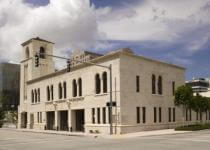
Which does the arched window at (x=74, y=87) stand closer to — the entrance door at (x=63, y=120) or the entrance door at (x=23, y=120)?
the entrance door at (x=63, y=120)

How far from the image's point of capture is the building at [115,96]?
42.9m

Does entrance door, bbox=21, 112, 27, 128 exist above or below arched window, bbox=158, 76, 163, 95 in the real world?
below

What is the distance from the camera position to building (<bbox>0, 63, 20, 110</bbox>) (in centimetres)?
13075

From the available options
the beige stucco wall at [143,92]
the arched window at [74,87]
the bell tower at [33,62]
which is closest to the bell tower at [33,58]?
the bell tower at [33,62]

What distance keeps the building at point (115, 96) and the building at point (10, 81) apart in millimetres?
72017

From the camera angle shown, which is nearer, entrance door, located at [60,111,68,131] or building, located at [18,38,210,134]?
building, located at [18,38,210,134]

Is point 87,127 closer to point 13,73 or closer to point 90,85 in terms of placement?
point 90,85

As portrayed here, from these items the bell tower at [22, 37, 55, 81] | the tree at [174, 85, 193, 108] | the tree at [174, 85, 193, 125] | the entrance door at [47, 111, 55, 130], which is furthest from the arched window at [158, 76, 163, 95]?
the bell tower at [22, 37, 55, 81]

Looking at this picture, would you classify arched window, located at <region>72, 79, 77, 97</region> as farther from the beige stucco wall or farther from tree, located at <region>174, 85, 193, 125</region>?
tree, located at <region>174, 85, 193, 125</region>

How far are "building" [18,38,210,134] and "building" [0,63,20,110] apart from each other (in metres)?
72.0

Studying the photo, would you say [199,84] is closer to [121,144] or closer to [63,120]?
[63,120]

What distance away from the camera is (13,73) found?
13425 cm

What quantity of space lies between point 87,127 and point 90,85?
544 centimetres

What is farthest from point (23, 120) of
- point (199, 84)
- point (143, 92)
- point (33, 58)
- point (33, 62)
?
point (199, 84)
